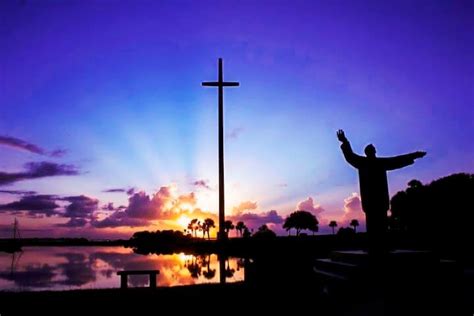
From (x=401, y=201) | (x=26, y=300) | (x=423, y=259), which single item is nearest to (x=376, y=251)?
(x=423, y=259)

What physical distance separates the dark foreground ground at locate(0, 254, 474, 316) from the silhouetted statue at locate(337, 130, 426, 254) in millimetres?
1005

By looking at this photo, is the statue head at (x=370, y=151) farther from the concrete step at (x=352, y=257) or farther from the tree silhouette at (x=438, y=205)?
the tree silhouette at (x=438, y=205)

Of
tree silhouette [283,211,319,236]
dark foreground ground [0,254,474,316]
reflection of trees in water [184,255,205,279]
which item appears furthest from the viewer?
tree silhouette [283,211,319,236]

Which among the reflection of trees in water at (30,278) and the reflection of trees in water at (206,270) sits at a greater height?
the reflection of trees in water at (30,278)

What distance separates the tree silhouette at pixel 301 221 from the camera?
353 ft

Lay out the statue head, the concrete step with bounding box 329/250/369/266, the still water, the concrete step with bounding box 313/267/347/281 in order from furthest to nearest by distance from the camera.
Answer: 1. the still water
2. the statue head
3. the concrete step with bounding box 313/267/347/281
4. the concrete step with bounding box 329/250/369/266

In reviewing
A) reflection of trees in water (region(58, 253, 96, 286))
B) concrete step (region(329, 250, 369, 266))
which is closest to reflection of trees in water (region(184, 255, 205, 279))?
reflection of trees in water (region(58, 253, 96, 286))

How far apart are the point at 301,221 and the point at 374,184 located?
102 meters

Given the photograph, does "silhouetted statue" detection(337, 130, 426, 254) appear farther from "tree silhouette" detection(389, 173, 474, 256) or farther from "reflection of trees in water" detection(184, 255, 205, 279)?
"tree silhouette" detection(389, 173, 474, 256)

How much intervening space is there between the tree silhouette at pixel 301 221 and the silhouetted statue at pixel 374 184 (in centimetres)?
10089

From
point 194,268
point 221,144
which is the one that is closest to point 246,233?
point 194,268

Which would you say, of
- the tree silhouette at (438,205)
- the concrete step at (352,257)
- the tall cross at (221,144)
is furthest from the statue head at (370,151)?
the tree silhouette at (438,205)

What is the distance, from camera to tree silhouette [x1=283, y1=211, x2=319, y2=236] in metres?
108

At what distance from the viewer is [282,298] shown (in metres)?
9.87
